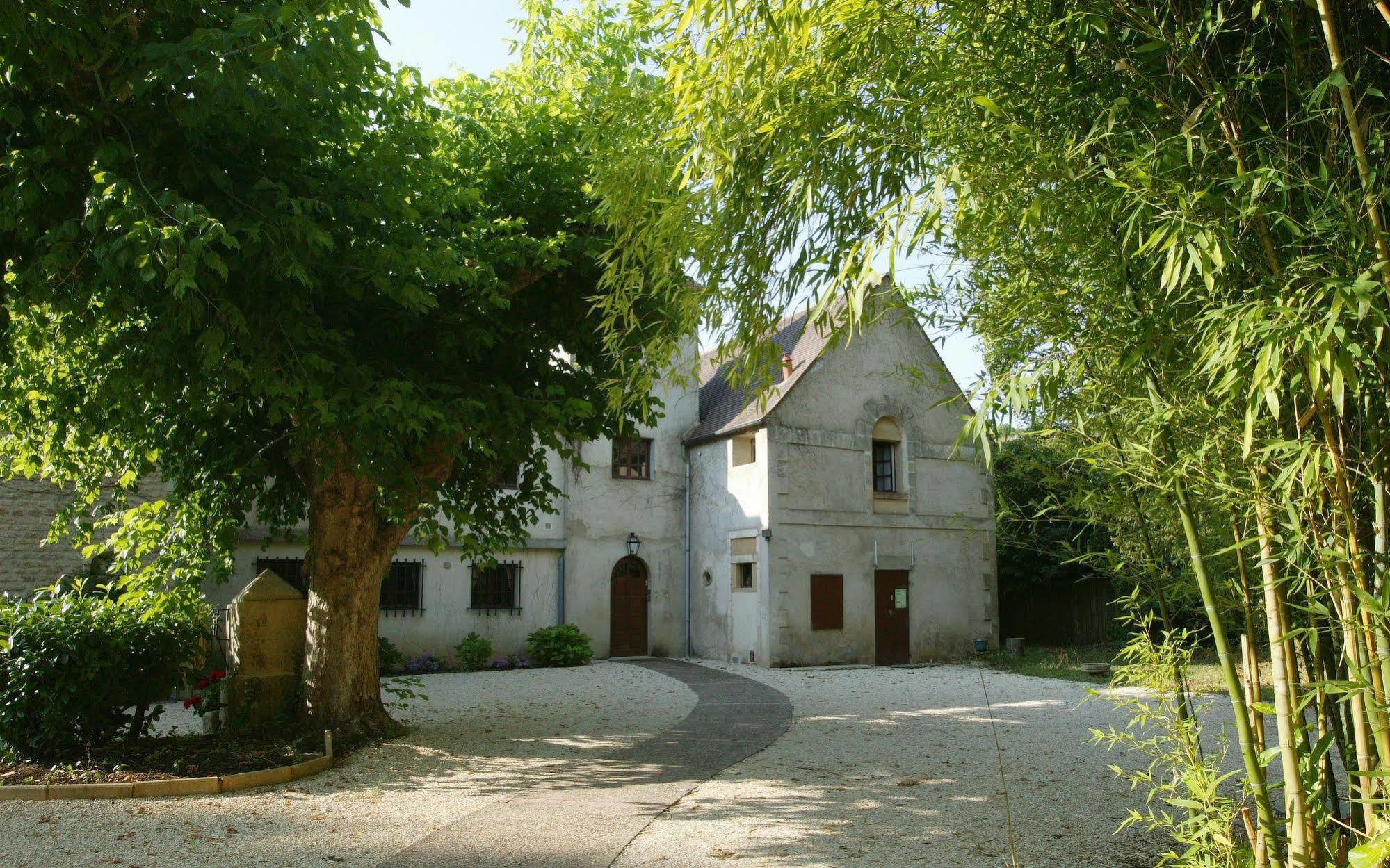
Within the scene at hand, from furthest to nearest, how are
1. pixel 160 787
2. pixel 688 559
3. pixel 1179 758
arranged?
pixel 688 559 < pixel 160 787 < pixel 1179 758

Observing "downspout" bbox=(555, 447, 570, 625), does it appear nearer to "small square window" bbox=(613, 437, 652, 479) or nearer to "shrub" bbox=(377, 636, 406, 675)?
"small square window" bbox=(613, 437, 652, 479)

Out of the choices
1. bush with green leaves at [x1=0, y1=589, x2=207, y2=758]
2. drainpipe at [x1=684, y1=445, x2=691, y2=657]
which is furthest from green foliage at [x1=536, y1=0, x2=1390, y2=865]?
drainpipe at [x1=684, y1=445, x2=691, y2=657]

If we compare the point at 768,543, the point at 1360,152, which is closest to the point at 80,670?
the point at 1360,152

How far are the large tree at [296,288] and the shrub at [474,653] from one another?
7201mm

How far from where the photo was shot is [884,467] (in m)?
20.3

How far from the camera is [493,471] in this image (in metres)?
10.3

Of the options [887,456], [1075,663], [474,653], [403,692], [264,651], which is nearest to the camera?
[264,651]

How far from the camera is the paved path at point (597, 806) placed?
523 cm

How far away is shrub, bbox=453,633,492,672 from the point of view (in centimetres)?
1747

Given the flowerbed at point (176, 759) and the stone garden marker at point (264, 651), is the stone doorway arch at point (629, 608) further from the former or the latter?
the flowerbed at point (176, 759)

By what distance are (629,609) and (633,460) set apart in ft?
10.2


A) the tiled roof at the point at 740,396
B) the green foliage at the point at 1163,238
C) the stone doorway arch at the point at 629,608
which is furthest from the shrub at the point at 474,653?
the green foliage at the point at 1163,238

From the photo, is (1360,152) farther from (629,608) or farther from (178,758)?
(629,608)

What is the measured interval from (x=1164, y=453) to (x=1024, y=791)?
14.1ft
